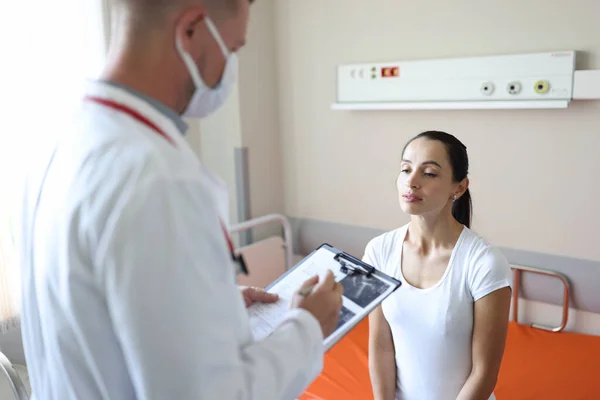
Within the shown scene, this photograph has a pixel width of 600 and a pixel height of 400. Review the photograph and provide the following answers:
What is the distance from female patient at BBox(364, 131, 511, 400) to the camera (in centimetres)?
159

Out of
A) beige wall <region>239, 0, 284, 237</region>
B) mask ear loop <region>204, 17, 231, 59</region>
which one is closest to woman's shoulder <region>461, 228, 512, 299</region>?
mask ear loop <region>204, 17, 231, 59</region>

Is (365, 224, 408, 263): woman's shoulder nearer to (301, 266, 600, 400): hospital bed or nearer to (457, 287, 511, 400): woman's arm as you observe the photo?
(457, 287, 511, 400): woman's arm

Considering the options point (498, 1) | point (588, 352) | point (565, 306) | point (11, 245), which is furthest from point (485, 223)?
point (11, 245)

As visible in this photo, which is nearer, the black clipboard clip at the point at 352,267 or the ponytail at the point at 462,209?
the black clipboard clip at the point at 352,267

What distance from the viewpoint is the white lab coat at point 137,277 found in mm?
734

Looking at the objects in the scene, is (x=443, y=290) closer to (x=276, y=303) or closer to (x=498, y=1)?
(x=276, y=303)

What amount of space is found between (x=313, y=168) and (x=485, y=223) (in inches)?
45.5

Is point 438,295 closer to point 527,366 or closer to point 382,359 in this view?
point 382,359

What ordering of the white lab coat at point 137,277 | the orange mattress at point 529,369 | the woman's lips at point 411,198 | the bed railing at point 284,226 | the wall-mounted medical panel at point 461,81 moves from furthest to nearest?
1. the bed railing at point 284,226
2. the wall-mounted medical panel at point 461,81
3. the orange mattress at point 529,369
4. the woman's lips at point 411,198
5. the white lab coat at point 137,277

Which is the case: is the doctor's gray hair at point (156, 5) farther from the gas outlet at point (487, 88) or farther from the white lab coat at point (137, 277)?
the gas outlet at point (487, 88)

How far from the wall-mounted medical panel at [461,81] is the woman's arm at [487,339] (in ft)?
4.49

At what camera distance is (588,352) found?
2553 mm

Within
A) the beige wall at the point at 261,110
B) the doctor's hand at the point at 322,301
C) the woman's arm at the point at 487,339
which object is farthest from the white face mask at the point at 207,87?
the beige wall at the point at 261,110

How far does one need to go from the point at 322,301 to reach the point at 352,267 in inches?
14.0
